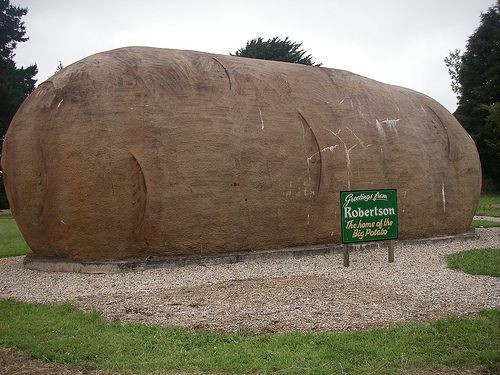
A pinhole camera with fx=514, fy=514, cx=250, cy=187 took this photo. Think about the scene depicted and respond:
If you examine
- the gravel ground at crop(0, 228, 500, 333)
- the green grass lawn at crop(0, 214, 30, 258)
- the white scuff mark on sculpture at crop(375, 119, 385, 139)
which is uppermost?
the white scuff mark on sculpture at crop(375, 119, 385, 139)

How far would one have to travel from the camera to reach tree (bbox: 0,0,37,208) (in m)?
29.5

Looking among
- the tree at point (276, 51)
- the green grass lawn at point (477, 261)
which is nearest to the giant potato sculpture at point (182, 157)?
the green grass lawn at point (477, 261)

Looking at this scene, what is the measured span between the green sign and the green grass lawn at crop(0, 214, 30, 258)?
7893mm

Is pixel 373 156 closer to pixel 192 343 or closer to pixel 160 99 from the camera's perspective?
pixel 160 99

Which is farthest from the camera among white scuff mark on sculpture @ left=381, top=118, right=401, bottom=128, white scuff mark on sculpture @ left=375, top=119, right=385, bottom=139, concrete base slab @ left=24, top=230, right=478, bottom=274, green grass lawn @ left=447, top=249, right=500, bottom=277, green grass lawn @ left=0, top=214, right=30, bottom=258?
green grass lawn @ left=0, top=214, right=30, bottom=258

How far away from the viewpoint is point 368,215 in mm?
8961

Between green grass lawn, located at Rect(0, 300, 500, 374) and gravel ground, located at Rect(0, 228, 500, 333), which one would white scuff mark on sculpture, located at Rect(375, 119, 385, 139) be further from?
green grass lawn, located at Rect(0, 300, 500, 374)

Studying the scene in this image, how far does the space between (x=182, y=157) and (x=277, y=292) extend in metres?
3.13

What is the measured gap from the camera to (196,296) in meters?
6.27

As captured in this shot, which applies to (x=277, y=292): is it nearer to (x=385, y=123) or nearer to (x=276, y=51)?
(x=385, y=123)

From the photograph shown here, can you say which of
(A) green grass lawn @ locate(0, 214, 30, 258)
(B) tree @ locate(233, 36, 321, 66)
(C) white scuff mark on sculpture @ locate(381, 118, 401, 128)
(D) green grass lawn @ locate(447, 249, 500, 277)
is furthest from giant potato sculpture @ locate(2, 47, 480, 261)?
(B) tree @ locate(233, 36, 321, 66)

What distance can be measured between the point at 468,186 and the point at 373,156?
2963 mm

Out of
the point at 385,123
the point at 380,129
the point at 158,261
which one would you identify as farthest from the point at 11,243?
the point at 385,123

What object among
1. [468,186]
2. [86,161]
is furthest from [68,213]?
[468,186]
